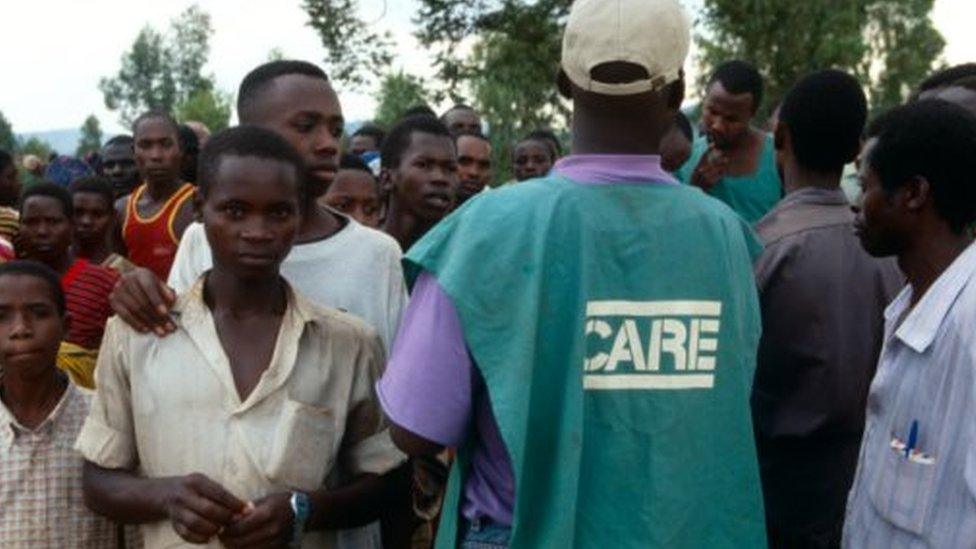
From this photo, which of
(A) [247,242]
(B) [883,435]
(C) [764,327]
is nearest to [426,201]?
(C) [764,327]

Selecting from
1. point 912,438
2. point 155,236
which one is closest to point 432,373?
point 912,438

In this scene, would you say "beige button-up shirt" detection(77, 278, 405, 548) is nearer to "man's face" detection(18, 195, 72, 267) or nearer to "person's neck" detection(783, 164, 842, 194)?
"person's neck" detection(783, 164, 842, 194)

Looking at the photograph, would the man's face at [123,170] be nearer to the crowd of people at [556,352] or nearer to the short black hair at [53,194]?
the short black hair at [53,194]

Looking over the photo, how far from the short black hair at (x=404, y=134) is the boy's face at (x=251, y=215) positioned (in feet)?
7.91

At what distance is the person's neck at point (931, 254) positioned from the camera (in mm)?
2875

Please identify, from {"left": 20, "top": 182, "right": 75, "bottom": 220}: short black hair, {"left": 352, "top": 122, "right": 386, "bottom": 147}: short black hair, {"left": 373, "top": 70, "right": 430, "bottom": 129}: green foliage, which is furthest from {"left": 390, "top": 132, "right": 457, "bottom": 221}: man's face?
{"left": 373, "top": 70, "right": 430, "bottom": 129}: green foliage

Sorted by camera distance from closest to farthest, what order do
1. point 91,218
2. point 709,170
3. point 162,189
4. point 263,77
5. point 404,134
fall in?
1. point 263,77
2. point 404,134
3. point 709,170
4. point 91,218
5. point 162,189

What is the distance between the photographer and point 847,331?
11.6ft

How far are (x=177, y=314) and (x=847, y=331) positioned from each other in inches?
68.7

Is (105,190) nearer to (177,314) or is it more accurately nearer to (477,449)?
(177,314)

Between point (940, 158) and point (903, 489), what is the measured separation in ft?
2.34

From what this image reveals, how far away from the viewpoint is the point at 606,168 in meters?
2.50

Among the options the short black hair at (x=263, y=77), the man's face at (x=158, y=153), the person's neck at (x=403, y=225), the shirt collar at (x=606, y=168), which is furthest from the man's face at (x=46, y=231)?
the shirt collar at (x=606, y=168)

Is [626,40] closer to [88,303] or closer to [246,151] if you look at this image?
[246,151]
